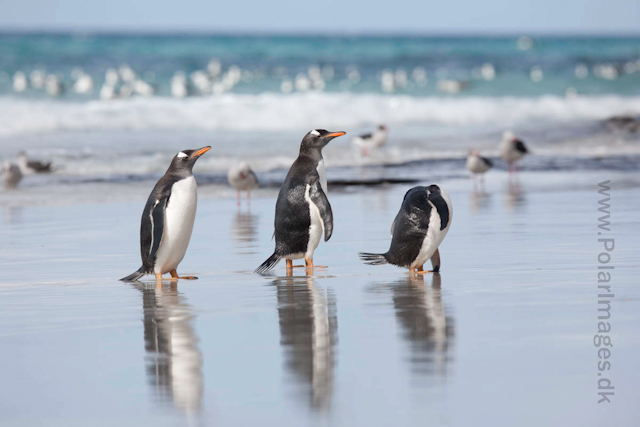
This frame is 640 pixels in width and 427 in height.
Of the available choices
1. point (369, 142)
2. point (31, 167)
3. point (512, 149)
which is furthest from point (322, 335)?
point (369, 142)

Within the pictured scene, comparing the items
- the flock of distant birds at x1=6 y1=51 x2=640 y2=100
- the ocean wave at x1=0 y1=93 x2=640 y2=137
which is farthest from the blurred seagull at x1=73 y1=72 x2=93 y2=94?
the ocean wave at x1=0 y1=93 x2=640 y2=137

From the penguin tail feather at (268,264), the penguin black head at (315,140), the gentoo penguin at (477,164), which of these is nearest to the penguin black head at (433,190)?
the penguin black head at (315,140)

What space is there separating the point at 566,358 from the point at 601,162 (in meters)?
11.3

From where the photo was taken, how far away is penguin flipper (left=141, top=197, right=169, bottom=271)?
6449mm

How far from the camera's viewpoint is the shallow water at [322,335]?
12.6 ft

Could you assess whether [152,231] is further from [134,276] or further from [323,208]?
[323,208]

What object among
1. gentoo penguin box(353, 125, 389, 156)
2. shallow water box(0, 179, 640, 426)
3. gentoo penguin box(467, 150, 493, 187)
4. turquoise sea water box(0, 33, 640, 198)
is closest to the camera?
shallow water box(0, 179, 640, 426)

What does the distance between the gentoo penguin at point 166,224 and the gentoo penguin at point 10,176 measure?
7.25 m

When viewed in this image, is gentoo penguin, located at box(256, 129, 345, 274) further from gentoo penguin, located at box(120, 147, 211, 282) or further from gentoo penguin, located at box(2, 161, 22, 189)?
gentoo penguin, located at box(2, 161, 22, 189)

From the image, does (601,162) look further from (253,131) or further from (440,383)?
(440,383)

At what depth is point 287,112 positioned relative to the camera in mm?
24250

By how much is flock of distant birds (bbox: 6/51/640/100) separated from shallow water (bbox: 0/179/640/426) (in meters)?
22.2

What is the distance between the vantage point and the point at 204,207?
35.8ft

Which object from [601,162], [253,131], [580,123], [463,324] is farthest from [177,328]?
[580,123]
